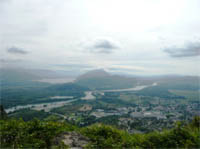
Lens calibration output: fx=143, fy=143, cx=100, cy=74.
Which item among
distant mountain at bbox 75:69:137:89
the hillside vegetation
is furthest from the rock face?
distant mountain at bbox 75:69:137:89

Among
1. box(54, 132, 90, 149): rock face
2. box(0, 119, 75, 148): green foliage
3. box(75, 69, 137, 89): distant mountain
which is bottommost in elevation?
box(75, 69, 137, 89): distant mountain

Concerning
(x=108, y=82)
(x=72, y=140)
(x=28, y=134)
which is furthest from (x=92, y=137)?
(x=108, y=82)

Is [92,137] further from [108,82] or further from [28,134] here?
[108,82]

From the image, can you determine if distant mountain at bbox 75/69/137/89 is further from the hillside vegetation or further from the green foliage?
the green foliage

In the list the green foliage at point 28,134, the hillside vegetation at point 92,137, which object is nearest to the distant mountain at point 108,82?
the hillside vegetation at point 92,137

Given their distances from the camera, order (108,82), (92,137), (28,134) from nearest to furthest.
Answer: (28,134) → (92,137) → (108,82)

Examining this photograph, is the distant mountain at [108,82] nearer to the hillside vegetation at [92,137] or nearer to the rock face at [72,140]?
the hillside vegetation at [92,137]

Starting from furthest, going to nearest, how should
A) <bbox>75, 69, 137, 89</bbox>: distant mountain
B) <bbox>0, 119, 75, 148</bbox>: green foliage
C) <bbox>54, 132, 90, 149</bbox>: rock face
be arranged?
1. <bbox>75, 69, 137, 89</bbox>: distant mountain
2. <bbox>54, 132, 90, 149</bbox>: rock face
3. <bbox>0, 119, 75, 148</bbox>: green foliage

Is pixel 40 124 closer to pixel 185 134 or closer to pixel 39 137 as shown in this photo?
pixel 39 137
